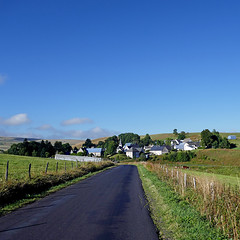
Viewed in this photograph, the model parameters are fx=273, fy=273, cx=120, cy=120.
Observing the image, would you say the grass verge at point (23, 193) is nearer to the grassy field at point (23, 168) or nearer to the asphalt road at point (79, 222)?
the asphalt road at point (79, 222)

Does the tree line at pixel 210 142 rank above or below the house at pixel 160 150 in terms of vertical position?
above

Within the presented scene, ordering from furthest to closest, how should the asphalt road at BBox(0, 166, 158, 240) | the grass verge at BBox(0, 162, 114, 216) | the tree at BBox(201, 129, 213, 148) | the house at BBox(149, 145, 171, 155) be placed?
the house at BBox(149, 145, 171, 155)
the tree at BBox(201, 129, 213, 148)
the grass verge at BBox(0, 162, 114, 216)
the asphalt road at BBox(0, 166, 158, 240)

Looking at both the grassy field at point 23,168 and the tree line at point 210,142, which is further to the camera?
the tree line at point 210,142

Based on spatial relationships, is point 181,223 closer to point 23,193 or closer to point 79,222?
point 79,222

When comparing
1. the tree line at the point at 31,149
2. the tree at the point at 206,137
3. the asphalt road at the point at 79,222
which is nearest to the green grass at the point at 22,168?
the asphalt road at the point at 79,222

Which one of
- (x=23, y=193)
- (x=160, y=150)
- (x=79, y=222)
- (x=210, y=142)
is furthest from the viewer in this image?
(x=160, y=150)

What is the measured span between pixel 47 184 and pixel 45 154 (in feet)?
307

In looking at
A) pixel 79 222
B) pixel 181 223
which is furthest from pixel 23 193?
pixel 181 223

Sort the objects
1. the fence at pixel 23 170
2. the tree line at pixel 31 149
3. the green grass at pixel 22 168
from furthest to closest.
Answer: the tree line at pixel 31 149 < the green grass at pixel 22 168 < the fence at pixel 23 170

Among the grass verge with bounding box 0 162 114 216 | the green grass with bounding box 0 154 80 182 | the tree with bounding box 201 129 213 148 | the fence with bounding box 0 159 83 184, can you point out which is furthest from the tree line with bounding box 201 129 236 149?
the grass verge with bounding box 0 162 114 216

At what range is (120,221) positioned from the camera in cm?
908

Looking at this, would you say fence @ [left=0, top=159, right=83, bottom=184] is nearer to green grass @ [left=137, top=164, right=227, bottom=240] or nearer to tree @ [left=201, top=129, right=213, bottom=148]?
green grass @ [left=137, top=164, right=227, bottom=240]

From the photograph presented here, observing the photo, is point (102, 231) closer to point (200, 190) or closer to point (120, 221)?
point (120, 221)

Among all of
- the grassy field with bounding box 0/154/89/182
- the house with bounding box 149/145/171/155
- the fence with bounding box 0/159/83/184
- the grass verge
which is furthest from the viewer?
the house with bounding box 149/145/171/155
